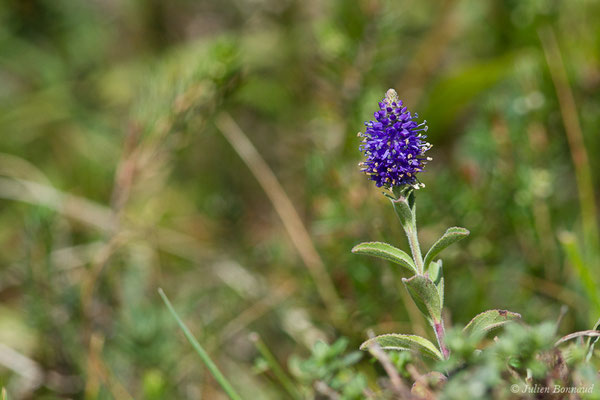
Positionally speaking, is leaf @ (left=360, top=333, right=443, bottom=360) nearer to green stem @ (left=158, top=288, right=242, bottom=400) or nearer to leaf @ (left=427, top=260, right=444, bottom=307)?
leaf @ (left=427, top=260, right=444, bottom=307)

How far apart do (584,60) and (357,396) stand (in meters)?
1.90

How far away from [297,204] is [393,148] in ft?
5.71

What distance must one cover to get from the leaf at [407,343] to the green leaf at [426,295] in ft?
0.14

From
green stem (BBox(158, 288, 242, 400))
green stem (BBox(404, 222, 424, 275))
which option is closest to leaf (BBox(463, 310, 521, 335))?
green stem (BBox(404, 222, 424, 275))

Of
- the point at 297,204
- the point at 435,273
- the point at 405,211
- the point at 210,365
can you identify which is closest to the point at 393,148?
the point at 405,211

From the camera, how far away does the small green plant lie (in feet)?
3.04

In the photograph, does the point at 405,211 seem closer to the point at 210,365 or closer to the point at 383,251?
the point at 383,251

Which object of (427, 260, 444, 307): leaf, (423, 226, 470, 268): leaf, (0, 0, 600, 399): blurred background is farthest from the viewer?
(0, 0, 600, 399): blurred background

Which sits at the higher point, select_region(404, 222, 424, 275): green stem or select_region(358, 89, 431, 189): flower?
select_region(358, 89, 431, 189): flower

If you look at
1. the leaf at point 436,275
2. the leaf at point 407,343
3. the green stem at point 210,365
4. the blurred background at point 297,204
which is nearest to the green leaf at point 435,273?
the leaf at point 436,275

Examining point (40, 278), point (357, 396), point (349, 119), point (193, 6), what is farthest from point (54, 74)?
point (357, 396)

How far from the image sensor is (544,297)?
1.85 metres

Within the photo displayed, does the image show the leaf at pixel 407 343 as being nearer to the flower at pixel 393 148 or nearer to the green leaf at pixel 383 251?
the green leaf at pixel 383 251

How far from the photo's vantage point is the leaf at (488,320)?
0.93 metres
